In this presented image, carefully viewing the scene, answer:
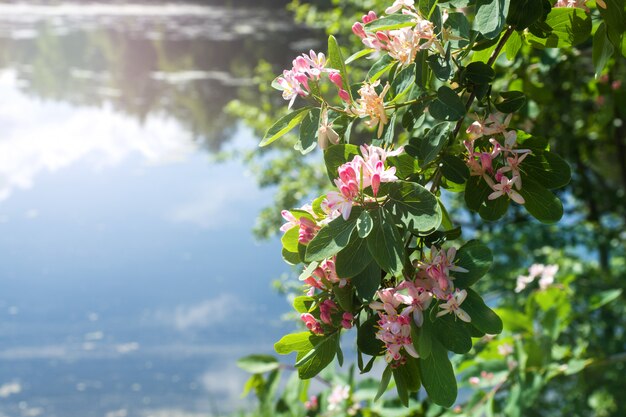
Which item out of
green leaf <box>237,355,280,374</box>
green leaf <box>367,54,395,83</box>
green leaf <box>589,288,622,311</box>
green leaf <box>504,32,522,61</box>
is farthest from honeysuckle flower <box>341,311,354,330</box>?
green leaf <box>589,288,622,311</box>

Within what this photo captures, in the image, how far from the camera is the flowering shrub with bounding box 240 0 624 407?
2.04 ft

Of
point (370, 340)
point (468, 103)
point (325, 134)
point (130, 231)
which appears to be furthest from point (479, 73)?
point (130, 231)

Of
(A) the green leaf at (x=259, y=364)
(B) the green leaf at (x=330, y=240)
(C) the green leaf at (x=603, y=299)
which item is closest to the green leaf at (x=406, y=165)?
(B) the green leaf at (x=330, y=240)

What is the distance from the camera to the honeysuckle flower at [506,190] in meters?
0.69

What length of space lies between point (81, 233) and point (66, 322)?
1480mm

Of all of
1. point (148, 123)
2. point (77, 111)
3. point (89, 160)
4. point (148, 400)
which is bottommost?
point (148, 400)

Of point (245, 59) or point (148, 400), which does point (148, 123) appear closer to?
point (245, 59)

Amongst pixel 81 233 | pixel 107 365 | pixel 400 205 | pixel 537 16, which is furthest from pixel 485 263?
pixel 81 233

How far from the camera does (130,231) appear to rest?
6.18 m

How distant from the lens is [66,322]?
4859mm

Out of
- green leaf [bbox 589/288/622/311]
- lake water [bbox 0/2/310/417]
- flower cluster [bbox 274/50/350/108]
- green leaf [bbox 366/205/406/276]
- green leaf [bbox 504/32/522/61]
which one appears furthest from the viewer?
Answer: lake water [bbox 0/2/310/417]

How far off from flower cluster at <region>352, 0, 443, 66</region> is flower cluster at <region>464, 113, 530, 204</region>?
0.28 feet

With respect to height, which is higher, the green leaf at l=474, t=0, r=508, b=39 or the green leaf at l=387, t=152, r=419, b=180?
the green leaf at l=474, t=0, r=508, b=39

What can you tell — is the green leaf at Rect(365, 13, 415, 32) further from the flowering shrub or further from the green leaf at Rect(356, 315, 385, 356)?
the green leaf at Rect(356, 315, 385, 356)
